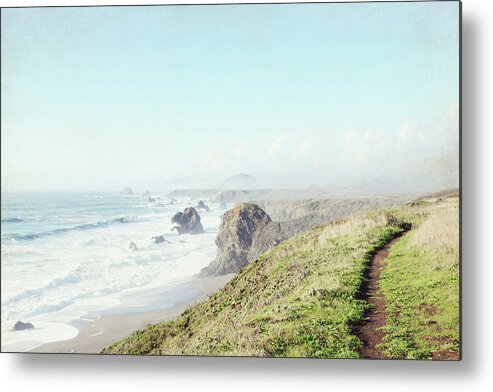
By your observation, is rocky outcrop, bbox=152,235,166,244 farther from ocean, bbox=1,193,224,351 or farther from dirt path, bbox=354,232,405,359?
dirt path, bbox=354,232,405,359

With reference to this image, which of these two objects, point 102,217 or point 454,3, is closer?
point 454,3

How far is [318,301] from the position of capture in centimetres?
575

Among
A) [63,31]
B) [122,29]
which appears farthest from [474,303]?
[63,31]

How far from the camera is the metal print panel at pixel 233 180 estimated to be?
18.6 ft

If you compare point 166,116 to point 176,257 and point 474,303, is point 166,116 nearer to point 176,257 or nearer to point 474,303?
point 176,257

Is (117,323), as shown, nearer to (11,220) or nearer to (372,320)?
(11,220)

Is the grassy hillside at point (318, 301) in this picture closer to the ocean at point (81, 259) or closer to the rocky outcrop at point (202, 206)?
the ocean at point (81, 259)

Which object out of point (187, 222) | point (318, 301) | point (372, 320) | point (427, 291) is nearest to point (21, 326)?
point (187, 222)

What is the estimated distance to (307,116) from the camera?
5.89 m

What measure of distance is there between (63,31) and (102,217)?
142cm

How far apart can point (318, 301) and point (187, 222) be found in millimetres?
1125

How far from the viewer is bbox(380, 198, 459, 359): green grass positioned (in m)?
5.58

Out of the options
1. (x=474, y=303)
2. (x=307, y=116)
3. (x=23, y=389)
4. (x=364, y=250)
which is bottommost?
(x=23, y=389)

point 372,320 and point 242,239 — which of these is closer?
point 372,320
